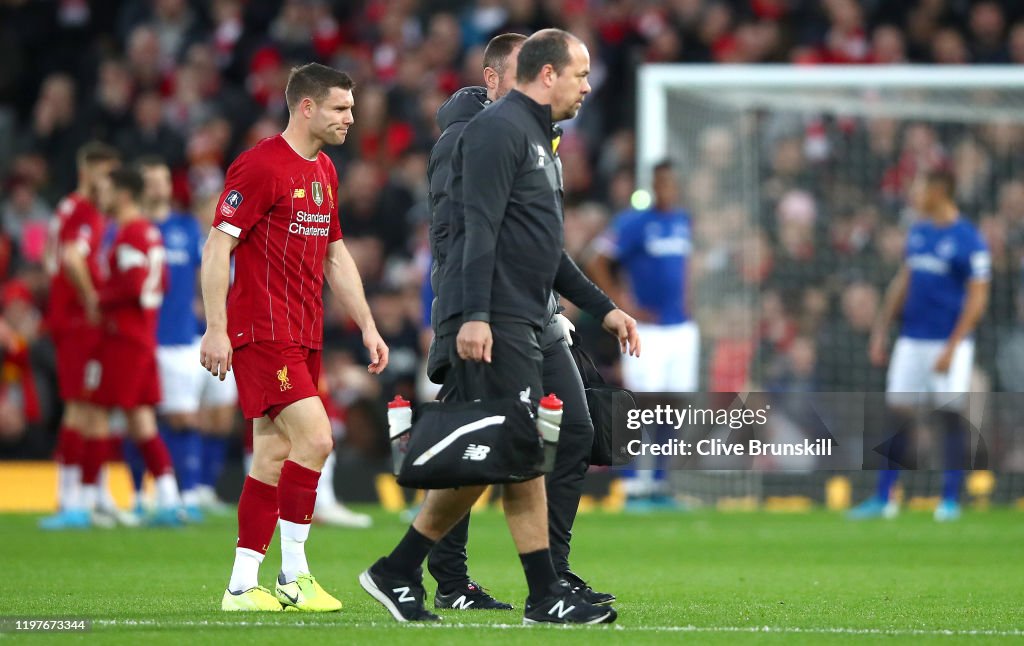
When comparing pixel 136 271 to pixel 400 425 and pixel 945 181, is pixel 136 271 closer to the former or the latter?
pixel 400 425

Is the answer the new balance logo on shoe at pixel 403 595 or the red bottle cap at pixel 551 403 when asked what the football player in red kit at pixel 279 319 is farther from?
the red bottle cap at pixel 551 403

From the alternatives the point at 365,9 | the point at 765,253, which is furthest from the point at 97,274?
the point at 365,9

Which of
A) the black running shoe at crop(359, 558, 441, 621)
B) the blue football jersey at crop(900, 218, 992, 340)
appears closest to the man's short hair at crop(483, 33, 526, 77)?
the black running shoe at crop(359, 558, 441, 621)

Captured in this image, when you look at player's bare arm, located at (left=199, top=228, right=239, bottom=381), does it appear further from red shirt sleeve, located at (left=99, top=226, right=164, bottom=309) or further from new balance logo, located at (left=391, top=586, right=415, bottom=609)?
red shirt sleeve, located at (left=99, top=226, right=164, bottom=309)

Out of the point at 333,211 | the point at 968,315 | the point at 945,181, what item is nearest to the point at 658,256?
the point at 945,181

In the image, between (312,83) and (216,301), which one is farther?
(312,83)

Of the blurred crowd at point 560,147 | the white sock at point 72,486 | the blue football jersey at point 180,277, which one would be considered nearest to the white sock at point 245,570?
the white sock at point 72,486

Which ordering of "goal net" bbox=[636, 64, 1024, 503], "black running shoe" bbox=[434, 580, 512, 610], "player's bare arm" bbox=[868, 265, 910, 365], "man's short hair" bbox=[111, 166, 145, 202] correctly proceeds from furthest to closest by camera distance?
"goal net" bbox=[636, 64, 1024, 503], "player's bare arm" bbox=[868, 265, 910, 365], "man's short hair" bbox=[111, 166, 145, 202], "black running shoe" bbox=[434, 580, 512, 610]

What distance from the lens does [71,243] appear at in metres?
11.8

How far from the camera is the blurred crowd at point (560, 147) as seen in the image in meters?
15.6

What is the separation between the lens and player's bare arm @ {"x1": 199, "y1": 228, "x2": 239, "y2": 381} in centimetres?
642

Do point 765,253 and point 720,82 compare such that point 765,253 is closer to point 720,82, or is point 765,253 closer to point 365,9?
point 720,82

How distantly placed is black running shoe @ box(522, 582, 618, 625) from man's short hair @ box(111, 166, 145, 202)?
21.2ft

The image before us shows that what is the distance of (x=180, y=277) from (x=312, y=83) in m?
6.59
